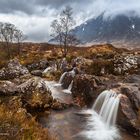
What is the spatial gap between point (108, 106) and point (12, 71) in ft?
83.7

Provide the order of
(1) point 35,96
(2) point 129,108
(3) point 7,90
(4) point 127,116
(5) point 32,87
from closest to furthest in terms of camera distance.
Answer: (4) point 127,116
(2) point 129,108
(3) point 7,90
(1) point 35,96
(5) point 32,87

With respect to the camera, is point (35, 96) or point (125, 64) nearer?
point (35, 96)

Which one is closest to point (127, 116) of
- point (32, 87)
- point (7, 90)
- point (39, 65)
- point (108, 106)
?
point (108, 106)

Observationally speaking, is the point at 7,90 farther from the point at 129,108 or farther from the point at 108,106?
the point at 129,108

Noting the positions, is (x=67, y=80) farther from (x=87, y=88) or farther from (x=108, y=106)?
(x=108, y=106)

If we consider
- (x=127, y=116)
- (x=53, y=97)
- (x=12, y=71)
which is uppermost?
(x=12, y=71)

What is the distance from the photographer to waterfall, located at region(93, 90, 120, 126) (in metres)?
24.6

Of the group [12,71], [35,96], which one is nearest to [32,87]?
[35,96]

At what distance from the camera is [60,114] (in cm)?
2770

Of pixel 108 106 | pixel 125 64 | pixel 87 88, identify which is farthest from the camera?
pixel 125 64

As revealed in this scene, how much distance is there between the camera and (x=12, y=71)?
4750 centimetres

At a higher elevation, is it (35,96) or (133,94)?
(133,94)

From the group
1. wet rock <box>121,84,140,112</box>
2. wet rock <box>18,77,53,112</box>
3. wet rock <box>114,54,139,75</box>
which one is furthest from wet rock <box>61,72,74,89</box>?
wet rock <box>121,84,140,112</box>

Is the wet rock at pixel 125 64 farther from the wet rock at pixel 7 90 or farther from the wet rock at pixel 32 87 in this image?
the wet rock at pixel 7 90
